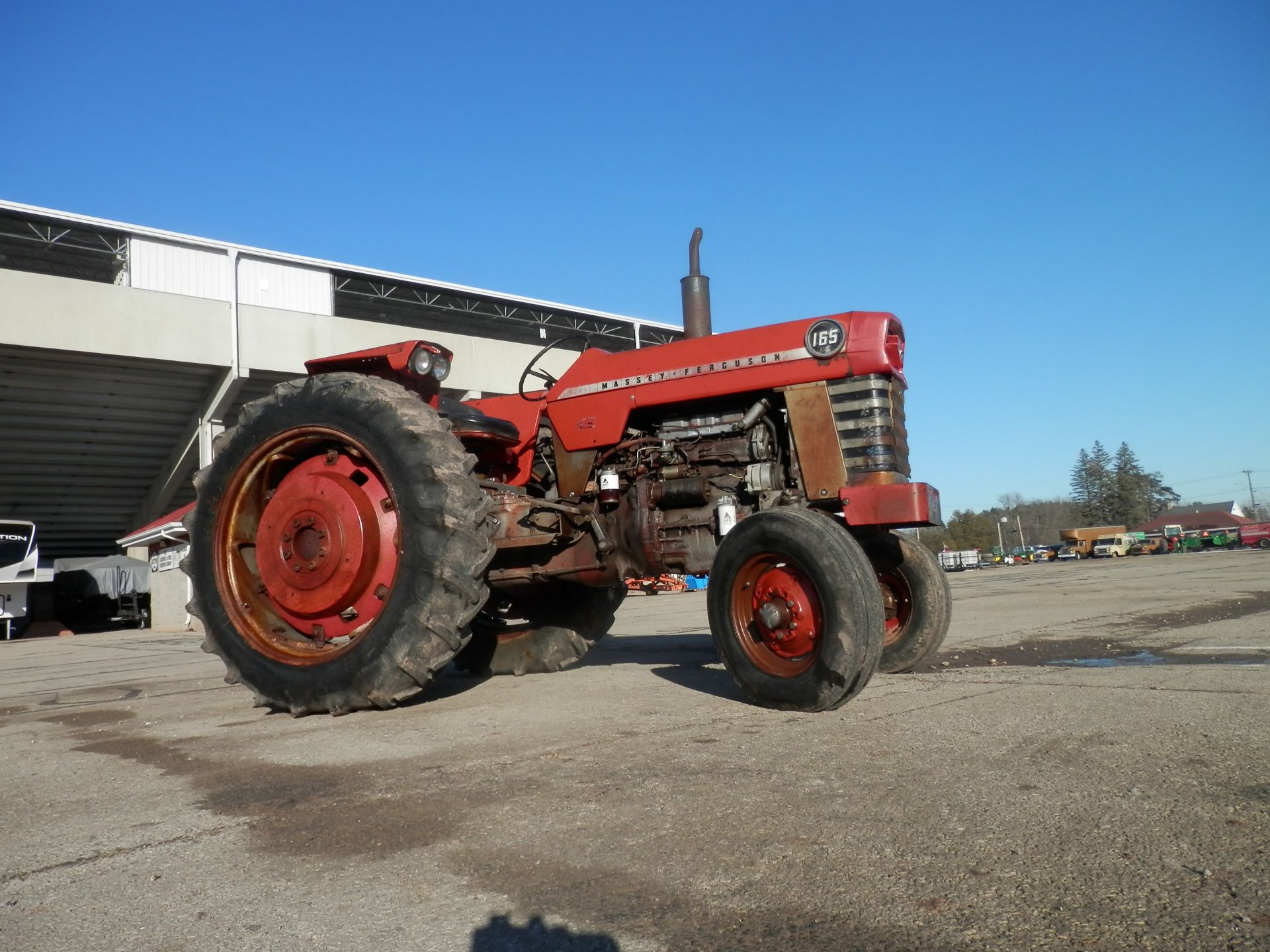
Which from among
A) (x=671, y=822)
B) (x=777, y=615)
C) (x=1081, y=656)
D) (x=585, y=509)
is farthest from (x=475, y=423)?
(x=1081, y=656)

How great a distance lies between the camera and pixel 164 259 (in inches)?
888

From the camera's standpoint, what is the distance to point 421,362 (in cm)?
561

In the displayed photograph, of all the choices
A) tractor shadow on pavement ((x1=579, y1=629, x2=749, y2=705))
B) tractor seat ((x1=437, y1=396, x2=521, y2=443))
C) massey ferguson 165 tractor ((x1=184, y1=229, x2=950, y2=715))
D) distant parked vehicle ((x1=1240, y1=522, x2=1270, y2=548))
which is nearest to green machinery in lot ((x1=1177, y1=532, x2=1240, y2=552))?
distant parked vehicle ((x1=1240, y1=522, x2=1270, y2=548))

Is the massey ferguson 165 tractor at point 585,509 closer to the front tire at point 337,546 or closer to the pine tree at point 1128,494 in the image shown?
the front tire at point 337,546

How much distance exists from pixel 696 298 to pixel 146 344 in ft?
62.9

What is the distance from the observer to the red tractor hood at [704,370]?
5.08m

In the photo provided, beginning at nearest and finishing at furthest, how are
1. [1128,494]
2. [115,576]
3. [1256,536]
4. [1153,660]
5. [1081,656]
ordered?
[1153,660] < [1081,656] < [115,576] < [1256,536] < [1128,494]

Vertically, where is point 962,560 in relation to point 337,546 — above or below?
below

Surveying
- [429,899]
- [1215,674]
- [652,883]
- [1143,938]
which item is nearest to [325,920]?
[429,899]

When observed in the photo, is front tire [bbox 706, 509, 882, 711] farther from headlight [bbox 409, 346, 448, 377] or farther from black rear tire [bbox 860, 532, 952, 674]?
headlight [bbox 409, 346, 448, 377]

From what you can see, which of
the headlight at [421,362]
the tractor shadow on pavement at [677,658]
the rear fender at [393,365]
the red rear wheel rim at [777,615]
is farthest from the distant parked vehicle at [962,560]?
the red rear wheel rim at [777,615]

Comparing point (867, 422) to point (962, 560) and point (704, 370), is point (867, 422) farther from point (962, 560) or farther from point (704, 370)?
point (962, 560)

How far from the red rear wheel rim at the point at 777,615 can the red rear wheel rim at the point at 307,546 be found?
1.84 meters

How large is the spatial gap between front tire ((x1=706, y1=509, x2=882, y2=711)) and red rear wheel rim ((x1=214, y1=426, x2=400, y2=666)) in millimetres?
1787
